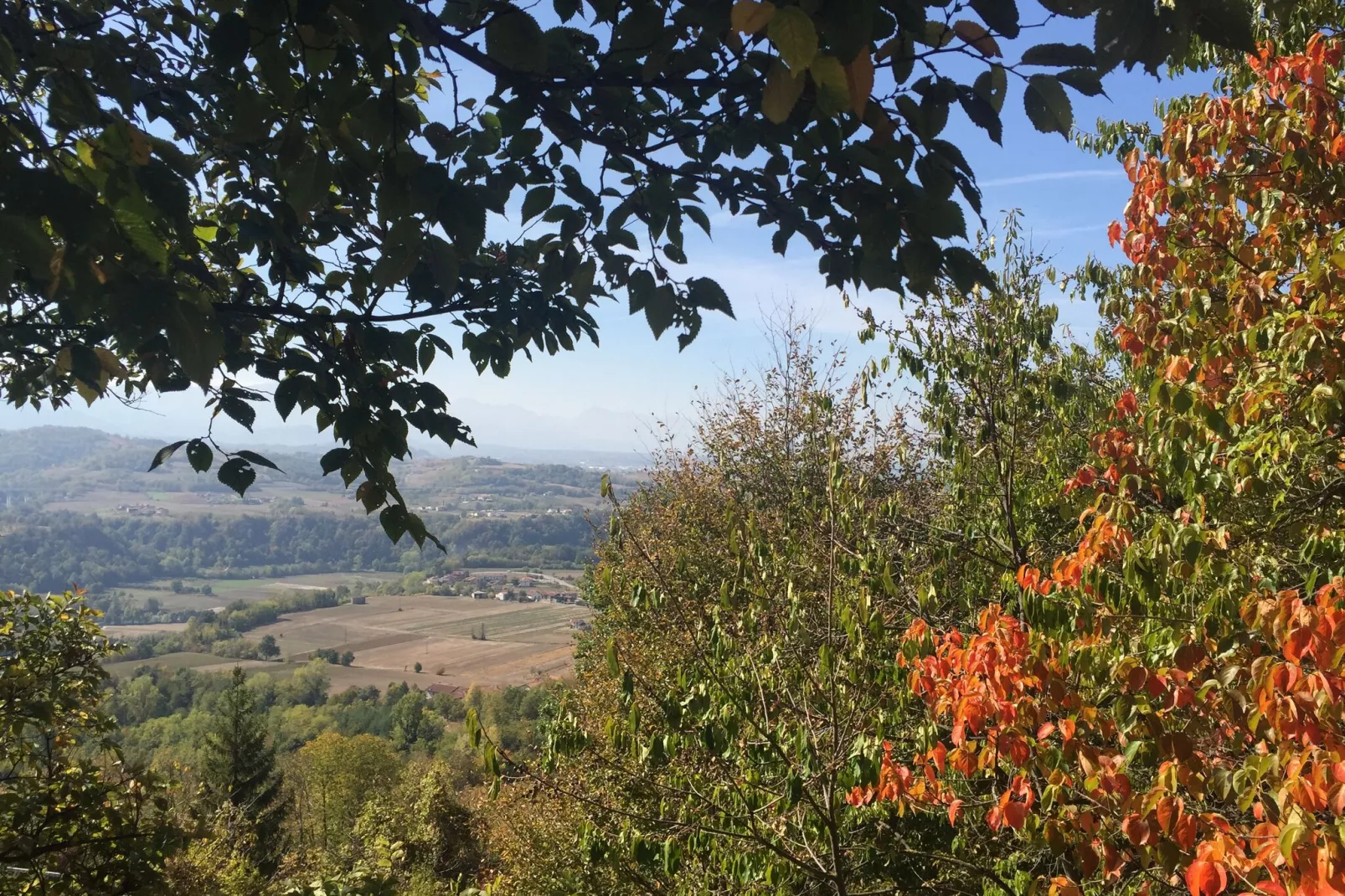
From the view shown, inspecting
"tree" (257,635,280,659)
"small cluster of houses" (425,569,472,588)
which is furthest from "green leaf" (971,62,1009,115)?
"small cluster of houses" (425,569,472,588)

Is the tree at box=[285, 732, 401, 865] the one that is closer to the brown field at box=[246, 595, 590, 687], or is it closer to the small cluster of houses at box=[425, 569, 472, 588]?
the brown field at box=[246, 595, 590, 687]

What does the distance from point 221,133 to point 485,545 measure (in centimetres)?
10166

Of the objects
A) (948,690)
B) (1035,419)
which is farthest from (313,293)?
(1035,419)

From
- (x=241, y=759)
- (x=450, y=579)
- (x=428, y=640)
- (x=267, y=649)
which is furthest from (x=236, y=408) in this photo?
(x=450, y=579)

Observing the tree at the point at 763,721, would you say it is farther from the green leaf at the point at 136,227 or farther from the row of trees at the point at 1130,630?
the green leaf at the point at 136,227

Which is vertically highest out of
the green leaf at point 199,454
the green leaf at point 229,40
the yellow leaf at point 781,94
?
the green leaf at point 229,40

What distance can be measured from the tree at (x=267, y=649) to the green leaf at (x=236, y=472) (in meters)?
79.2

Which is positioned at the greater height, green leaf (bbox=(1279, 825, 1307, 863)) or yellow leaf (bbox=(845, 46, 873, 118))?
yellow leaf (bbox=(845, 46, 873, 118))

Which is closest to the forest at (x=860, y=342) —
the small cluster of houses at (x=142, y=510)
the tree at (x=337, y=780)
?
the tree at (x=337, y=780)

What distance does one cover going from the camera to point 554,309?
2.70m

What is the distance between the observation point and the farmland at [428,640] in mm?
63062

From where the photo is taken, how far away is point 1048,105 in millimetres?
1412

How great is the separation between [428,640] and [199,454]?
77.4m

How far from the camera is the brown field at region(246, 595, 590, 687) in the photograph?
6306cm
